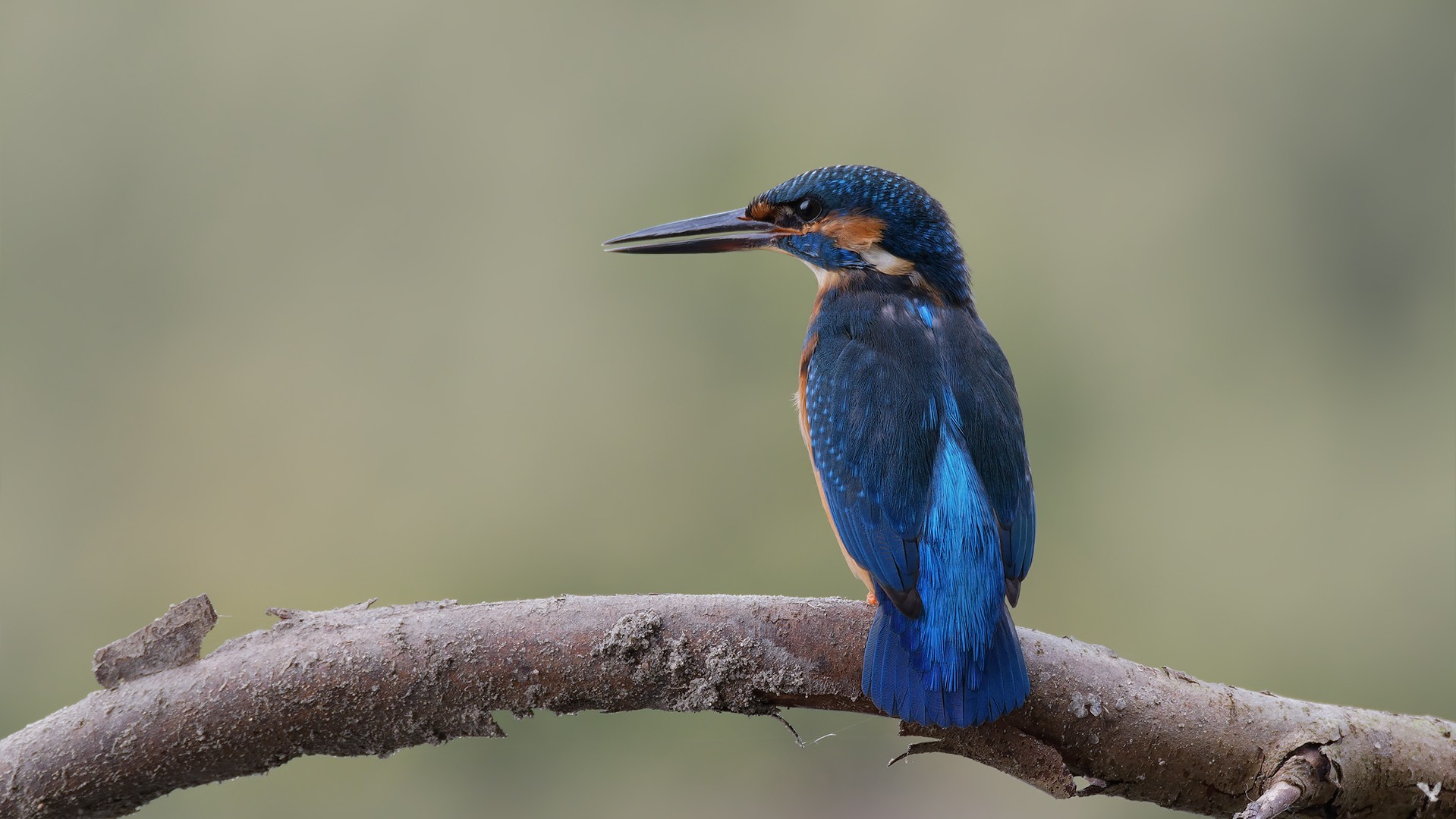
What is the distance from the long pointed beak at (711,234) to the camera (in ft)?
4.85

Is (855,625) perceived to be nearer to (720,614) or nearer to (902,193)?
(720,614)

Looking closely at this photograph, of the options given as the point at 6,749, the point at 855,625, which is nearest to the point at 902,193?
the point at 855,625

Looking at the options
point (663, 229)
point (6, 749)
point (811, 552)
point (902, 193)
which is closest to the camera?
point (6, 749)

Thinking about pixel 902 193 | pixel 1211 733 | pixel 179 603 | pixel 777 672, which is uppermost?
pixel 902 193

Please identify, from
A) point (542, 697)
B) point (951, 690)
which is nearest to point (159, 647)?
point (542, 697)

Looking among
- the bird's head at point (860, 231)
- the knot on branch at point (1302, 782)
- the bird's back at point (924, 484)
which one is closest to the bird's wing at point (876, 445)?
the bird's back at point (924, 484)

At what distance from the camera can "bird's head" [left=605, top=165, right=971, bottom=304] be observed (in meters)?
1.40

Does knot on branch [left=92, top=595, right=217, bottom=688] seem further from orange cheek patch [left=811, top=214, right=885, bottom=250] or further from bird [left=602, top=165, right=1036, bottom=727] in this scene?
orange cheek patch [left=811, top=214, right=885, bottom=250]

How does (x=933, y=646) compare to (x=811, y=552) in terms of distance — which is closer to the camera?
(x=933, y=646)

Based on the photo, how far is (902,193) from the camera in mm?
1399

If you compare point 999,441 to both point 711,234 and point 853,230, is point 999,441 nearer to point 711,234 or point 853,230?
point 853,230

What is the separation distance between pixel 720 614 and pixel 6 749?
66cm

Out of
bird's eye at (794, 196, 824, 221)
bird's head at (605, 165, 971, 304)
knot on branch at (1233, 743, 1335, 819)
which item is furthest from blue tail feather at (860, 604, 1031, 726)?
bird's eye at (794, 196, 824, 221)

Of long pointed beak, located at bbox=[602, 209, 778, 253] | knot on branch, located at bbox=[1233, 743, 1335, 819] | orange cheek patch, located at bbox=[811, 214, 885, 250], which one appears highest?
long pointed beak, located at bbox=[602, 209, 778, 253]
